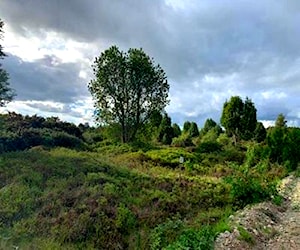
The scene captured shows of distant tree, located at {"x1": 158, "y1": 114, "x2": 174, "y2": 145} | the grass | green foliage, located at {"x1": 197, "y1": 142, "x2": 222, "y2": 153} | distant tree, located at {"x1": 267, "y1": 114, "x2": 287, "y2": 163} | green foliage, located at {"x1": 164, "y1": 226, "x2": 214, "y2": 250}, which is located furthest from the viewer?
distant tree, located at {"x1": 158, "y1": 114, "x2": 174, "y2": 145}

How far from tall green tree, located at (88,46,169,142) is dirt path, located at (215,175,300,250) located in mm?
20875

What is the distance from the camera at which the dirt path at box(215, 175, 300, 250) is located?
26.8 ft

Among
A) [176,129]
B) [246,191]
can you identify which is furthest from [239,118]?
[246,191]

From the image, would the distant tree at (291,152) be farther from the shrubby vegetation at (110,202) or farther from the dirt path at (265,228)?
the dirt path at (265,228)

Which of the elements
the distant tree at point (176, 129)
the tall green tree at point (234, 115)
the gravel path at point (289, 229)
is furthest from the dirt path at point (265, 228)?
the distant tree at point (176, 129)

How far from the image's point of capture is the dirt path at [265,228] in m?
8.16

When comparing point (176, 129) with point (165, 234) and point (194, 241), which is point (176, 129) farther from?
point (194, 241)

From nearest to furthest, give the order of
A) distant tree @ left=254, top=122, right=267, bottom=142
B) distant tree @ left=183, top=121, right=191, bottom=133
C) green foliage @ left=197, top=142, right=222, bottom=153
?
green foliage @ left=197, top=142, right=222, bottom=153, distant tree @ left=254, top=122, right=267, bottom=142, distant tree @ left=183, top=121, right=191, bottom=133

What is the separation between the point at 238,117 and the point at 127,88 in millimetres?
11113

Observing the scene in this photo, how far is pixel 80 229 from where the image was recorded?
8.27 metres

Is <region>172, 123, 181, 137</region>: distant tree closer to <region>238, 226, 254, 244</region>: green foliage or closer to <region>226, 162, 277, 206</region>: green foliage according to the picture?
<region>226, 162, 277, 206</region>: green foliage

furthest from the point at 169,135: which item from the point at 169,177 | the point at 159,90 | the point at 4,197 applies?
the point at 4,197

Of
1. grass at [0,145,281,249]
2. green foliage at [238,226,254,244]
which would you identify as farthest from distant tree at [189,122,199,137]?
green foliage at [238,226,254,244]

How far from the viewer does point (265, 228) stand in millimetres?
9469
